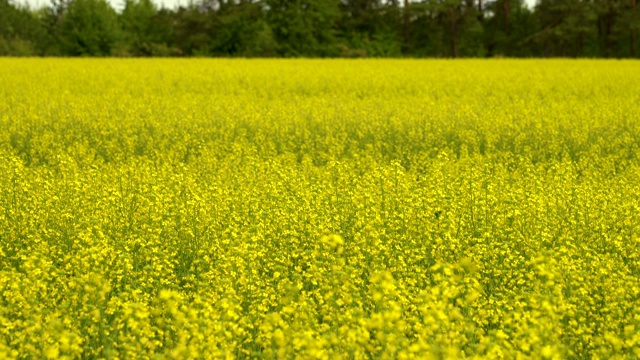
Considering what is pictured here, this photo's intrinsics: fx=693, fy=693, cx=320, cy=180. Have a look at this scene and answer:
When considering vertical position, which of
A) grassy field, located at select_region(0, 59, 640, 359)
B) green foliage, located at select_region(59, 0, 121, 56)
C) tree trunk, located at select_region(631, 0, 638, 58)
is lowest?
grassy field, located at select_region(0, 59, 640, 359)

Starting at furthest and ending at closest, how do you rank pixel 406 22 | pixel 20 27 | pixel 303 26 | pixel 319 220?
pixel 20 27 → pixel 406 22 → pixel 303 26 → pixel 319 220

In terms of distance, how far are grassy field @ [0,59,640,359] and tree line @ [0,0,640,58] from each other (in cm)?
2548

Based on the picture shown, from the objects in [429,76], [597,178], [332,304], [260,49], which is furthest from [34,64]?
[332,304]

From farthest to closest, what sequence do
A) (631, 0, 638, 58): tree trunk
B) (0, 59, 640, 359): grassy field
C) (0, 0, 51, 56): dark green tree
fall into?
(0, 0, 51, 56): dark green tree → (631, 0, 638, 58): tree trunk → (0, 59, 640, 359): grassy field

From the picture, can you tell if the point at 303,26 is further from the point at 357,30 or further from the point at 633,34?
the point at 633,34

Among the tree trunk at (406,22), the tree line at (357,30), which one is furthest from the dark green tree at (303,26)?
the tree trunk at (406,22)

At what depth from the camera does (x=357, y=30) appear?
49.6m

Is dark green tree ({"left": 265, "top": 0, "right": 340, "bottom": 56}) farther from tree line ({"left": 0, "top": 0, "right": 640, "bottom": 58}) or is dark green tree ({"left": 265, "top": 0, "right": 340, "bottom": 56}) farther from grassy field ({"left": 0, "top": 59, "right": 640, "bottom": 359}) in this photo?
grassy field ({"left": 0, "top": 59, "right": 640, "bottom": 359})

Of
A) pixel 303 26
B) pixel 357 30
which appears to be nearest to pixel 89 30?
pixel 303 26

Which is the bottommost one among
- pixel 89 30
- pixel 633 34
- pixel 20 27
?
pixel 633 34

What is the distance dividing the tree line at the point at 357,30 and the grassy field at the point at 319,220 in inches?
1003

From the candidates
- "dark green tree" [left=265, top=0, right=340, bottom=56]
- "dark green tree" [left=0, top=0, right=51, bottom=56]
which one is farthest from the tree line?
"dark green tree" [left=0, top=0, right=51, bottom=56]

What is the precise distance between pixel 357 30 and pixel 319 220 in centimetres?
4479

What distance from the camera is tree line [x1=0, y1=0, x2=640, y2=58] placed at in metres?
44.0
